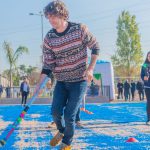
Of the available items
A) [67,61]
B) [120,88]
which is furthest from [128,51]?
[67,61]

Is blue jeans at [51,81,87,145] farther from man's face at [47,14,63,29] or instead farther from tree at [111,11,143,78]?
tree at [111,11,143,78]

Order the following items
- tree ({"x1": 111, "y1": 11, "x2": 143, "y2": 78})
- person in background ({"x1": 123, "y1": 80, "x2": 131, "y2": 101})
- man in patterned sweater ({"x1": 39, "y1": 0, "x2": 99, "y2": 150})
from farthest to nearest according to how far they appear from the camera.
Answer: tree ({"x1": 111, "y1": 11, "x2": 143, "y2": 78}), person in background ({"x1": 123, "y1": 80, "x2": 131, "y2": 101}), man in patterned sweater ({"x1": 39, "y1": 0, "x2": 99, "y2": 150})

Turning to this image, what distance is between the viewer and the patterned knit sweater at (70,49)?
474 cm

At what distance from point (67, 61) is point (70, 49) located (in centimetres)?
16

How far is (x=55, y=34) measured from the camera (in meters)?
4.82

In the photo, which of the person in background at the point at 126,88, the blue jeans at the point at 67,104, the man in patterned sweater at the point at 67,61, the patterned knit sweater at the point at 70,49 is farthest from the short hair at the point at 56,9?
the person in background at the point at 126,88

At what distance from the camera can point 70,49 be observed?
187 inches

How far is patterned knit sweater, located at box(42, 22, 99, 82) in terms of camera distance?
187 inches

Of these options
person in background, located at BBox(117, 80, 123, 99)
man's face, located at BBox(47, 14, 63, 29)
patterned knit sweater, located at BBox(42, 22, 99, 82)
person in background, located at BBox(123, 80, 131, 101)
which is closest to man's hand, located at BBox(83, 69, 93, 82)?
patterned knit sweater, located at BBox(42, 22, 99, 82)

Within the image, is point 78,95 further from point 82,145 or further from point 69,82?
point 82,145

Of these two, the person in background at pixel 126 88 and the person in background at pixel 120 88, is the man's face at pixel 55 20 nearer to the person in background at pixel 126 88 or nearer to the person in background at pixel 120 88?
Answer: the person in background at pixel 126 88

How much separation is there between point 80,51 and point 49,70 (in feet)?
1.78

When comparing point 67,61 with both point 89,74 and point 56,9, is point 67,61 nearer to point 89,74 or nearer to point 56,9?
point 89,74

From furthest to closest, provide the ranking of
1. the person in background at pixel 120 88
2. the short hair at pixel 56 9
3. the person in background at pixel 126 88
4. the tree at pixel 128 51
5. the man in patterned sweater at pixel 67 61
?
the tree at pixel 128 51, the person in background at pixel 120 88, the person in background at pixel 126 88, the man in patterned sweater at pixel 67 61, the short hair at pixel 56 9
